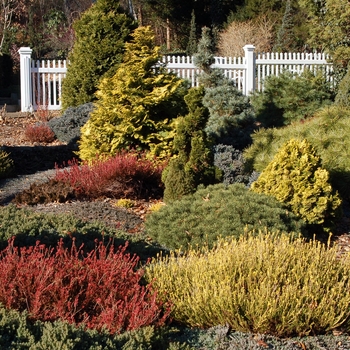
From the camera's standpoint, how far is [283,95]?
12.4 metres

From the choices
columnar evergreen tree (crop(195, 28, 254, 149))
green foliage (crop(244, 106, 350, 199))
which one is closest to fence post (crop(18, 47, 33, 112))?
columnar evergreen tree (crop(195, 28, 254, 149))

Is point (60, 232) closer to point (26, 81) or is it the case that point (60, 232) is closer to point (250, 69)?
point (26, 81)

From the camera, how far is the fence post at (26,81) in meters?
18.1

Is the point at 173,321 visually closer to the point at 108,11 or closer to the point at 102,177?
the point at 102,177

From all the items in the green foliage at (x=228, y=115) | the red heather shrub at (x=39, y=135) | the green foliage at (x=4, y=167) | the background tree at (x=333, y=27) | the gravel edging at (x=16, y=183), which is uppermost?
the background tree at (x=333, y=27)

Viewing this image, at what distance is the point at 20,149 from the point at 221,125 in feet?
13.5

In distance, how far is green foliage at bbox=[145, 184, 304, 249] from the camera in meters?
6.46

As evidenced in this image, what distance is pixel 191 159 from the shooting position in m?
8.15

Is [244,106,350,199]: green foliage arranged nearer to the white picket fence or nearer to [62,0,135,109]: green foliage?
[62,0,135,109]: green foliage

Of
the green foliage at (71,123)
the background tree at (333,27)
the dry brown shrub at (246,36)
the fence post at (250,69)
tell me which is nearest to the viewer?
the green foliage at (71,123)

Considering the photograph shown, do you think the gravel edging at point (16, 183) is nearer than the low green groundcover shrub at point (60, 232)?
No

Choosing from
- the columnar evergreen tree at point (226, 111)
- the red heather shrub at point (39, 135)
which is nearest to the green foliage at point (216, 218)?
the columnar evergreen tree at point (226, 111)

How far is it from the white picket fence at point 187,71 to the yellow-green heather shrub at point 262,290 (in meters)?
13.4

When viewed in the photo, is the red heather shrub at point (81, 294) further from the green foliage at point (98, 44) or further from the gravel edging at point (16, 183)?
the green foliage at point (98, 44)
